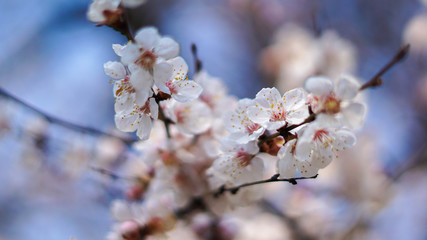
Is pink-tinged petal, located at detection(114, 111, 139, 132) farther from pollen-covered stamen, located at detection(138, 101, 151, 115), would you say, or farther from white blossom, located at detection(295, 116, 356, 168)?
white blossom, located at detection(295, 116, 356, 168)

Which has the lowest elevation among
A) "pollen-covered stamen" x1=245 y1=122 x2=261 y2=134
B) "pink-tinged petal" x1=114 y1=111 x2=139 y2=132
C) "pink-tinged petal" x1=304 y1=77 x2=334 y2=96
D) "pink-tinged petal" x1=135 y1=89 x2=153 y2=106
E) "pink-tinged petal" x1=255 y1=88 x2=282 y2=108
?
"pink-tinged petal" x1=304 y1=77 x2=334 y2=96

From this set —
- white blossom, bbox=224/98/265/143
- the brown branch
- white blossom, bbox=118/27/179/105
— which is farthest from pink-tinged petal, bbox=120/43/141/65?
the brown branch

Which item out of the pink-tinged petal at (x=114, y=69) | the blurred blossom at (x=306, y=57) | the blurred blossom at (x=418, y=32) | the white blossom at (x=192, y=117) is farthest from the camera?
the blurred blossom at (x=418, y=32)

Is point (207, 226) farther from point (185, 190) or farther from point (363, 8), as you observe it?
point (363, 8)

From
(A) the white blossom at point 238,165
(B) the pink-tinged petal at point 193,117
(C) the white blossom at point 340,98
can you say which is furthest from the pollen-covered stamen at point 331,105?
(B) the pink-tinged petal at point 193,117

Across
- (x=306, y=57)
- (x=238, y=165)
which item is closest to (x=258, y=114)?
(x=238, y=165)

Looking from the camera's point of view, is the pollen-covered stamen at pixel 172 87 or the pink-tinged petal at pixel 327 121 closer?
the pink-tinged petal at pixel 327 121

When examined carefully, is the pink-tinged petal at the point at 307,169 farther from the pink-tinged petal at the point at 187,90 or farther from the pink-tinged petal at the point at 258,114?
the pink-tinged petal at the point at 187,90

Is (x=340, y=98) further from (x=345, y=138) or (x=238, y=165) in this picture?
(x=238, y=165)
